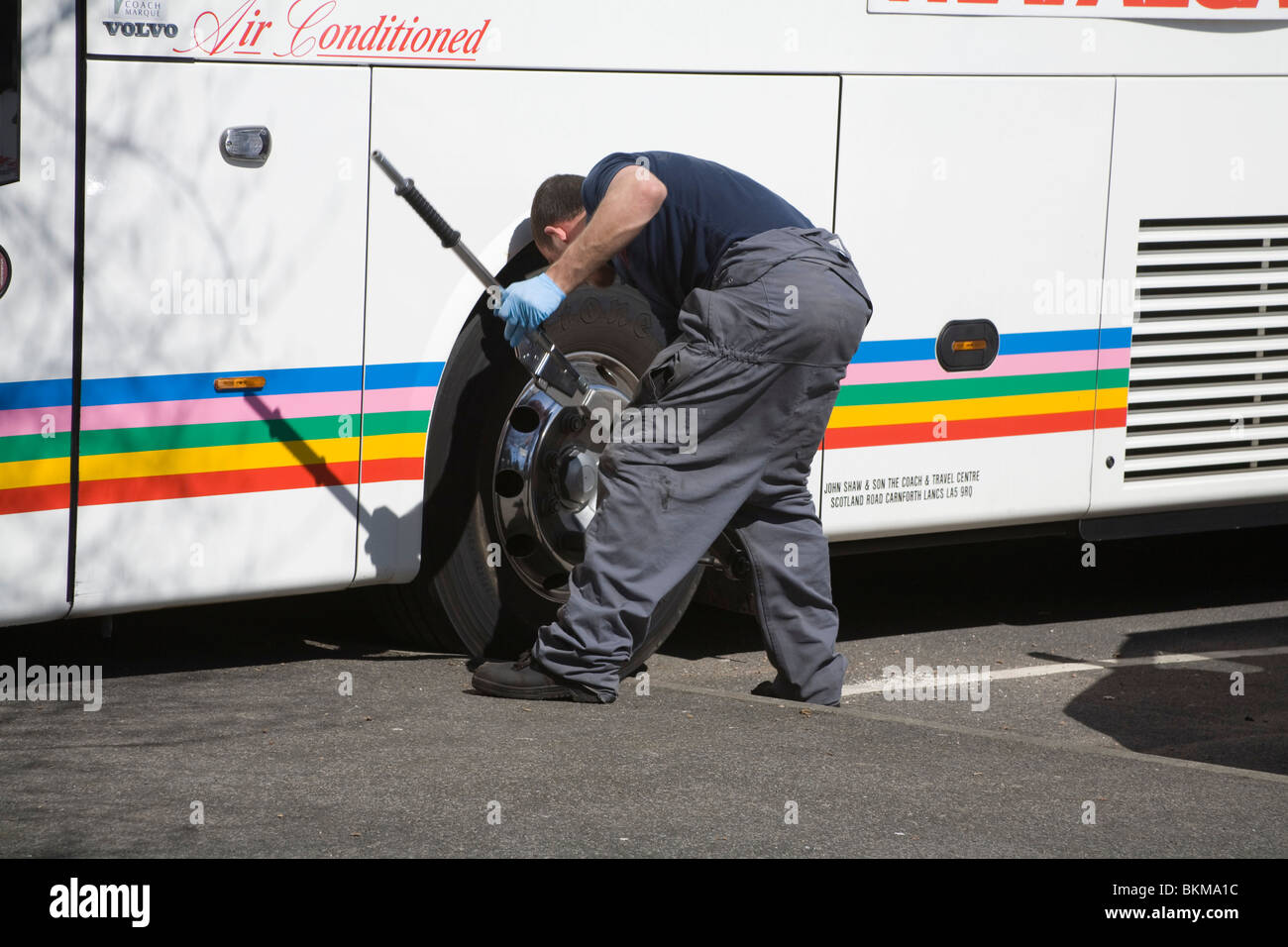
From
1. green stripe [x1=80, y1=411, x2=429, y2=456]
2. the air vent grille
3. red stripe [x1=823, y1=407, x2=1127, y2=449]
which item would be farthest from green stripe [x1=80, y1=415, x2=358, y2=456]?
the air vent grille

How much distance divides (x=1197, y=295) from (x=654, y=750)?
2674 mm

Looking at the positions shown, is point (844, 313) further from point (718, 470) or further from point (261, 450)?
point (261, 450)

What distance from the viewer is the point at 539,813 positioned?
3980 mm

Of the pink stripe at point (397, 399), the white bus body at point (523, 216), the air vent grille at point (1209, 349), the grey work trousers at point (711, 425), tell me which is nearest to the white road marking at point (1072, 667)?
the white bus body at point (523, 216)

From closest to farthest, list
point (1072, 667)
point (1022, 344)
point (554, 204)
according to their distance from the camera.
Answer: point (554, 204) < point (1022, 344) < point (1072, 667)

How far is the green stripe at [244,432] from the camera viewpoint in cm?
454

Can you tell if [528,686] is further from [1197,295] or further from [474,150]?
[1197,295]

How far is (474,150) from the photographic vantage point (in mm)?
4953

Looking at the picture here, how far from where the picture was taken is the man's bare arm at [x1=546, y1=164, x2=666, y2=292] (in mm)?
4652

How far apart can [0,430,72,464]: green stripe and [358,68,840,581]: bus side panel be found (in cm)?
81

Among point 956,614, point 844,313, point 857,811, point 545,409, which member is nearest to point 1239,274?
point 956,614

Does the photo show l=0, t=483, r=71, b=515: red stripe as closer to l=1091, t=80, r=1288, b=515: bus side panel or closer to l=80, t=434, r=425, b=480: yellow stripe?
l=80, t=434, r=425, b=480: yellow stripe

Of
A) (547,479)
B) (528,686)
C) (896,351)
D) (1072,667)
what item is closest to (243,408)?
(547,479)

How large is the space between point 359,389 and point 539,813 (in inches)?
55.2
